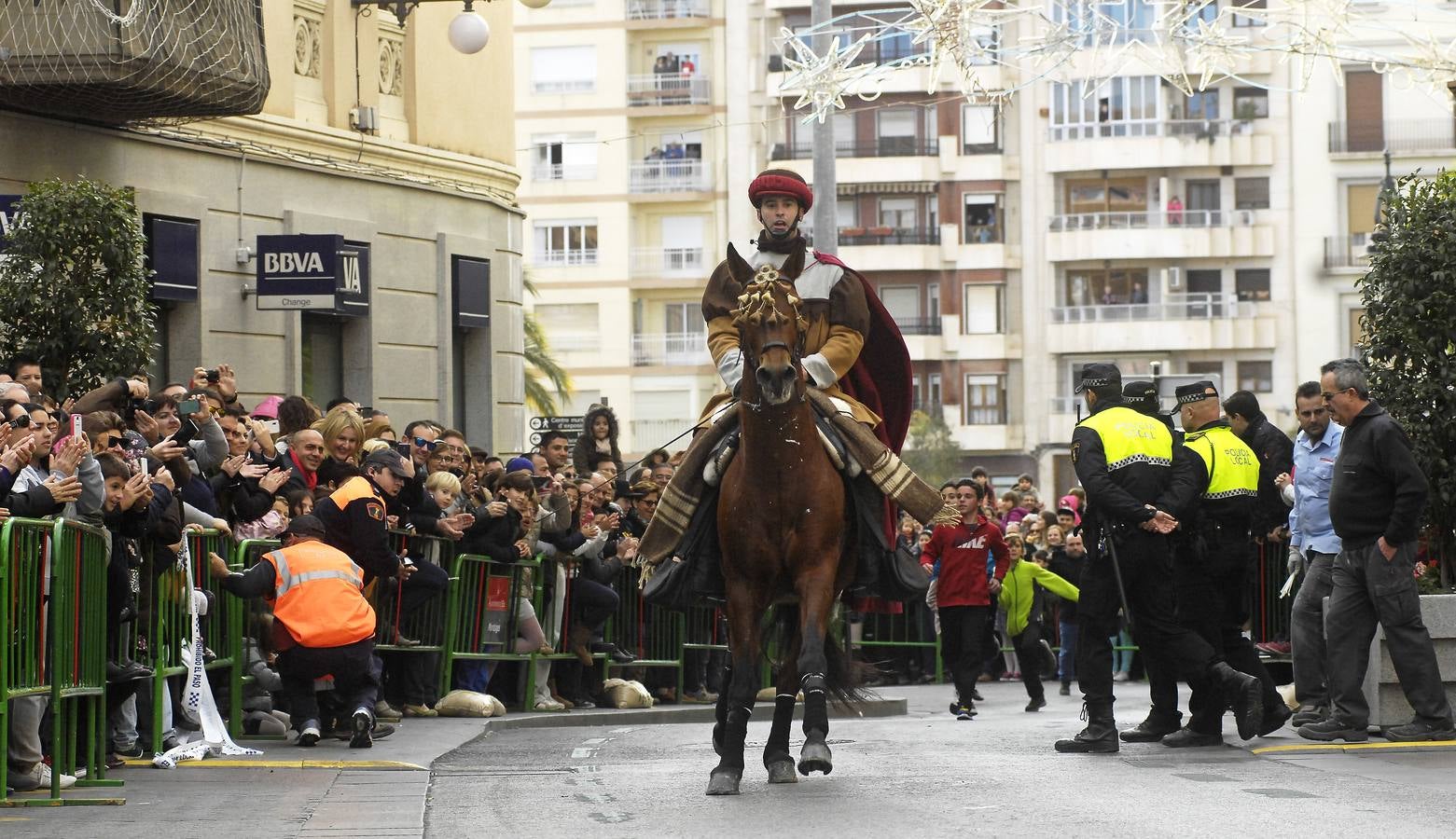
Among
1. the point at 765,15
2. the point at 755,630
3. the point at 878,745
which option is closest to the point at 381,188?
the point at 878,745

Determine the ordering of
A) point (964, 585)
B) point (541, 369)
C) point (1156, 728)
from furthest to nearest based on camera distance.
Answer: point (541, 369), point (964, 585), point (1156, 728)

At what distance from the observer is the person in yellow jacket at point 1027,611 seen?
20.6 meters

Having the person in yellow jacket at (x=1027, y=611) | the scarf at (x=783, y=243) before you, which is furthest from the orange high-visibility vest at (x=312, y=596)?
the person in yellow jacket at (x=1027, y=611)

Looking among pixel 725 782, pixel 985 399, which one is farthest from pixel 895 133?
pixel 725 782

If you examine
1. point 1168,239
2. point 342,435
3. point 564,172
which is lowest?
point 342,435

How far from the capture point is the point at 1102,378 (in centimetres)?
1308

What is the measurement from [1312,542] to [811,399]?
167 inches

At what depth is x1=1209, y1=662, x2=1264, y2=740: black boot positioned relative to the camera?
12234 mm

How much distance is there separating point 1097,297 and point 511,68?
4367 cm

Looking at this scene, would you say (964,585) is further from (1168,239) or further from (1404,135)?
(1404,135)

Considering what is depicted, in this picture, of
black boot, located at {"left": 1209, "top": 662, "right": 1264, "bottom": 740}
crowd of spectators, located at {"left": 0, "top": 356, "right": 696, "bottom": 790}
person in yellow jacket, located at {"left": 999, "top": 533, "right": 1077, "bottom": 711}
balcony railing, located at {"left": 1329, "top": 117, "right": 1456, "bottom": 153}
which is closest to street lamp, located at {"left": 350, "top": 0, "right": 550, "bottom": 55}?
crowd of spectators, located at {"left": 0, "top": 356, "right": 696, "bottom": 790}

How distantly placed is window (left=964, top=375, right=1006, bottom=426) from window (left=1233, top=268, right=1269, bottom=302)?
23.7 feet

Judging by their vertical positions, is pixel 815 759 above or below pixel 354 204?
below

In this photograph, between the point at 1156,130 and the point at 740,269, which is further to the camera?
the point at 1156,130
